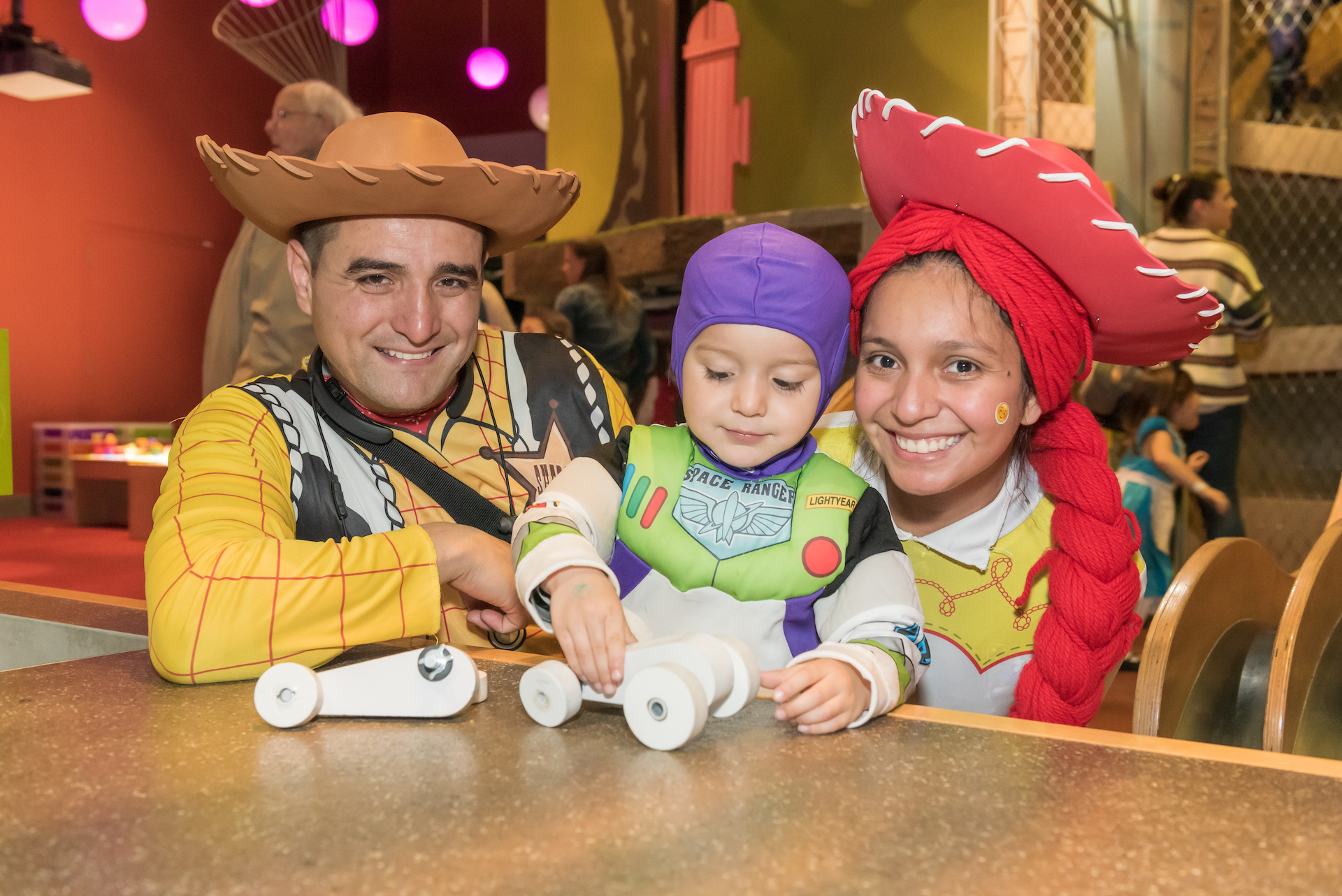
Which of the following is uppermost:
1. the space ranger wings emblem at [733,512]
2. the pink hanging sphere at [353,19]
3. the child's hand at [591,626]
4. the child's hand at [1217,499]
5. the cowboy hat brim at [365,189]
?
the pink hanging sphere at [353,19]

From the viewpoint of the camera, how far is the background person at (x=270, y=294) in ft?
10.8

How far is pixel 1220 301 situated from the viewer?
446 centimetres

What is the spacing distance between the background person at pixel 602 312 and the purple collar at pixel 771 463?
3702 millimetres

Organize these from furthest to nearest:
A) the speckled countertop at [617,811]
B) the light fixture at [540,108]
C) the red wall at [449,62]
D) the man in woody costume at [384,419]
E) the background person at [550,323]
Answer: the red wall at [449,62] → the light fixture at [540,108] → the background person at [550,323] → the man in woody costume at [384,419] → the speckled countertop at [617,811]

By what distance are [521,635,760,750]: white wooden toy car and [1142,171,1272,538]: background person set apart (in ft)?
13.3

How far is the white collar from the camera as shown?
150 cm

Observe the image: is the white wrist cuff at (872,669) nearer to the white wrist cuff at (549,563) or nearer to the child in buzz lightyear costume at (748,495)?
the child in buzz lightyear costume at (748,495)

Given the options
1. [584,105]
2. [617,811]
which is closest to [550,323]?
[584,105]

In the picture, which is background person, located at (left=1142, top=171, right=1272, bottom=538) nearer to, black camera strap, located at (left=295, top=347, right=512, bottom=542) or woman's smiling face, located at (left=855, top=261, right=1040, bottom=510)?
woman's smiling face, located at (left=855, top=261, right=1040, bottom=510)

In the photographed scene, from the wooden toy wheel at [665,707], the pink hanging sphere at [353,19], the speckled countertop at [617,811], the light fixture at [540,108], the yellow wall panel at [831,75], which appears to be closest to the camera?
the speckled countertop at [617,811]

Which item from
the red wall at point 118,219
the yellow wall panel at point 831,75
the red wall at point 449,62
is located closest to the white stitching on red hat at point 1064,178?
the yellow wall panel at point 831,75

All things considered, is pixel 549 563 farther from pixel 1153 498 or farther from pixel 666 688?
pixel 1153 498

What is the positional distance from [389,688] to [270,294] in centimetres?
269

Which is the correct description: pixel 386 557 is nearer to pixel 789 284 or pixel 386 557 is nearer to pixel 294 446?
pixel 294 446
